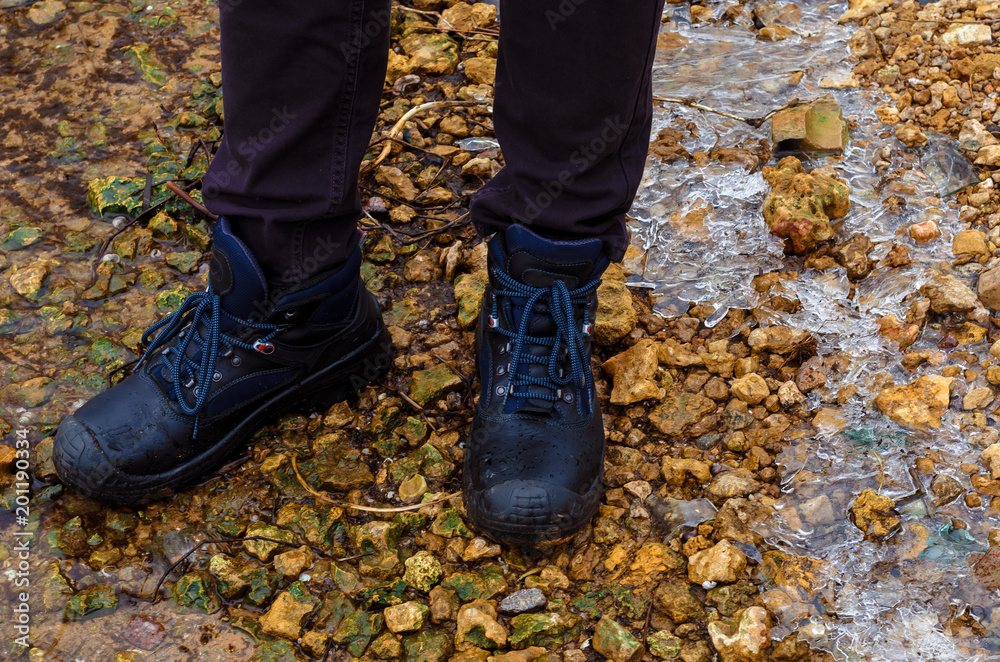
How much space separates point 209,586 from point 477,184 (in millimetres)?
1304

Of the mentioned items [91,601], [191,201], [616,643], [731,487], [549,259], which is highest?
[549,259]

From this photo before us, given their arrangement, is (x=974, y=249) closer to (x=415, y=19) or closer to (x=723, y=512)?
(x=723, y=512)

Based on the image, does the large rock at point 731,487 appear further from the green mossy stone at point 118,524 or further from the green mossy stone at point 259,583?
the green mossy stone at point 118,524

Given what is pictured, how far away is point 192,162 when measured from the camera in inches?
89.2

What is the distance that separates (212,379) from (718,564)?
1.04m

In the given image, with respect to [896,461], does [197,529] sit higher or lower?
lower

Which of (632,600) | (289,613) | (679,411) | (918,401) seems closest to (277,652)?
(289,613)

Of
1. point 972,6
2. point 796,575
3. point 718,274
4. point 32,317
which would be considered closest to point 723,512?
point 796,575

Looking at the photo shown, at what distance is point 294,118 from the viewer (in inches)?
51.9

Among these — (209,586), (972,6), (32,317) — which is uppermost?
(972,6)

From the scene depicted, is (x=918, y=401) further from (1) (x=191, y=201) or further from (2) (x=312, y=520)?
(1) (x=191, y=201)

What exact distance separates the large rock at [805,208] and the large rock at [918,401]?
0.47 m

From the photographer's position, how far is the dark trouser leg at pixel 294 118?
126 cm

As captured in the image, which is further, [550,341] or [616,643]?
[550,341]
